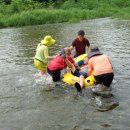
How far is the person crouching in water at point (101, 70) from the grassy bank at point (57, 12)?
26.1 metres

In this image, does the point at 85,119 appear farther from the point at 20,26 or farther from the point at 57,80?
the point at 20,26

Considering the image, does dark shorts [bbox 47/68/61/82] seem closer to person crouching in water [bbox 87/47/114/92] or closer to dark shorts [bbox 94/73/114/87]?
person crouching in water [bbox 87/47/114/92]

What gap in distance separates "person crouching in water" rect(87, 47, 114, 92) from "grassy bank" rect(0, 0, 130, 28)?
2606 cm

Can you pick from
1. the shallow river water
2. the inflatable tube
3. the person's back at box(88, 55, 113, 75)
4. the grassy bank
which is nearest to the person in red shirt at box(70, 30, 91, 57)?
the inflatable tube

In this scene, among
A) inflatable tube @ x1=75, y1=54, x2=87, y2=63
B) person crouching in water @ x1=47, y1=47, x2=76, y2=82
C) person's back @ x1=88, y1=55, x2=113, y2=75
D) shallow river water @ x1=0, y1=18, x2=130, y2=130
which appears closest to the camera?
shallow river water @ x1=0, y1=18, x2=130, y2=130

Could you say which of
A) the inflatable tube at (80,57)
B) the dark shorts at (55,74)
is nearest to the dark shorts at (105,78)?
the dark shorts at (55,74)

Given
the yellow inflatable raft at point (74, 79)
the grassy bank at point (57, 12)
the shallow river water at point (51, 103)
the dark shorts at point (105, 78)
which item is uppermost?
the dark shorts at point (105, 78)

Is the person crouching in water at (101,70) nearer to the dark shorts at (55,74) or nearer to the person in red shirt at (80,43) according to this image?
the dark shorts at (55,74)

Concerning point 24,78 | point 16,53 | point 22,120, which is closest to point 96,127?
point 22,120

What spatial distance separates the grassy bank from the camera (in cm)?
3633

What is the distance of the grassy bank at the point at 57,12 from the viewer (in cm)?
3633

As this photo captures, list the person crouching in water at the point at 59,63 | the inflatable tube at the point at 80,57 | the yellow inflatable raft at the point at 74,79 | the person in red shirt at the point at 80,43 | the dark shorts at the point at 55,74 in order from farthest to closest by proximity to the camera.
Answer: the person in red shirt at the point at 80,43 < the inflatable tube at the point at 80,57 < the dark shorts at the point at 55,74 < the person crouching in water at the point at 59,63 < the yellow inflatable raft at the point at 74,79

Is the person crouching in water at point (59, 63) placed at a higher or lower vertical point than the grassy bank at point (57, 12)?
higher

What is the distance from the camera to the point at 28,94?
1073cm
